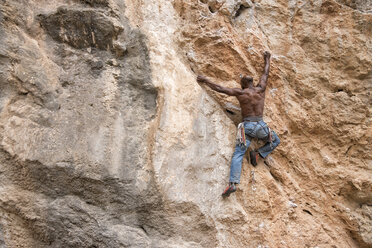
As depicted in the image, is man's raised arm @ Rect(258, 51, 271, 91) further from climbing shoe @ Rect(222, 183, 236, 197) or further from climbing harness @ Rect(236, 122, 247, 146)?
climbing shoe @ Rect(222, 183, 236, 197)

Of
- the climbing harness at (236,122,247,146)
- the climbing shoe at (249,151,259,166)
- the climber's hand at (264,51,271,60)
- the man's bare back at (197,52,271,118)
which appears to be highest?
the climber's hand at (264,51,271,60)

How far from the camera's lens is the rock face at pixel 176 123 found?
3604 mm

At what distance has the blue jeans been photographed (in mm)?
4135

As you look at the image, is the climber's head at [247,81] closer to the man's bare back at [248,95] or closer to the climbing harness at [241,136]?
the man's bare back at [248,95]

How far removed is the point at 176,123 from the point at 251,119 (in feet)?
3.79

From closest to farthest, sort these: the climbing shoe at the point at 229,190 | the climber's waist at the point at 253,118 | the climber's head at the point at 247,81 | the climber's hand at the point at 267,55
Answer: the climbing shoe at the point at 229,190, the climber's waist at the point at 253,118, the climber's head at the point at 247,81, the climber's hand at the point at 267,55

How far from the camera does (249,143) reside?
4.40m

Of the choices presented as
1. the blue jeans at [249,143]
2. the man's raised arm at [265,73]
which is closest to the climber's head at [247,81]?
the man's raised arm at [265,73]

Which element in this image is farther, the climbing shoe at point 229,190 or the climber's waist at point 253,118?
the climber's waist at point 253,118

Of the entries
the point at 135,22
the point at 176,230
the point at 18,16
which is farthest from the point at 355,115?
the point at 18,16

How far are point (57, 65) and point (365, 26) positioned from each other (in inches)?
206

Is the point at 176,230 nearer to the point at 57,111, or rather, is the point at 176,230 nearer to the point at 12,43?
the point at 57,111

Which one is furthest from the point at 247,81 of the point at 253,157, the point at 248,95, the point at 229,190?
the point at 229,190

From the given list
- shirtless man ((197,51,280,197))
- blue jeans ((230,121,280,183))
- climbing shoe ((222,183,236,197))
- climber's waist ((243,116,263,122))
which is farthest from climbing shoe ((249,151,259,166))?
climbing shoe ((222,183,236,197))
